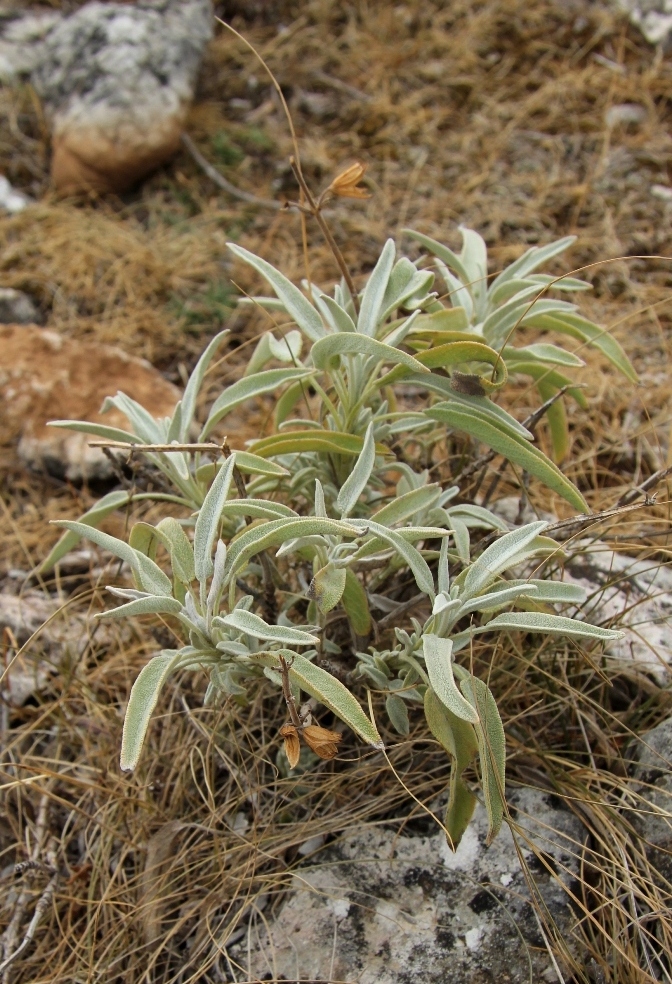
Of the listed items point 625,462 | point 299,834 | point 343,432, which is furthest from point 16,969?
point 625,462

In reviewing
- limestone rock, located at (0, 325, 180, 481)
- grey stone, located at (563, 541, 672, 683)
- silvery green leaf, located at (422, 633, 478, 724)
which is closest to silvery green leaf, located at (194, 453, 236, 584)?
silvery green leaf, located at (422, 633, 478, 724)

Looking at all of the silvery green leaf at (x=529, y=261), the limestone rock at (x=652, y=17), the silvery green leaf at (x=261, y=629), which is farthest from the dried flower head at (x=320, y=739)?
the limestone rock at (x=652, y=17)

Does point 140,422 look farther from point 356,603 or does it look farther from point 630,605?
point 630,605

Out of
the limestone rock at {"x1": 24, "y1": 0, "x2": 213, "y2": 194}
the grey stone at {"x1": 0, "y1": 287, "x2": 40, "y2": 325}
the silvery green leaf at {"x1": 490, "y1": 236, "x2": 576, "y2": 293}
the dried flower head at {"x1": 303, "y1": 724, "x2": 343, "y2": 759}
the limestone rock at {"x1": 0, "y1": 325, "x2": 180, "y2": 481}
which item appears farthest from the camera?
the limestone rock at {"x1": 24, "y1": 0, "x2": 213, "y2": 194}

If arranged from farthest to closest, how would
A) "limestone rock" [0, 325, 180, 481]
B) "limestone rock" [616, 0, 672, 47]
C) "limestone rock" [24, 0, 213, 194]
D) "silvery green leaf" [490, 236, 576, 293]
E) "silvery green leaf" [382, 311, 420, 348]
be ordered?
"limestone rock" [616, 0, 672, 47] → "limestone rock" [24, 0, 213, 194] → "limestone rock" [0, 325, 180, 481] → "silvery green leaf" [490, 236, 576, 293] → "silvery green leaf" [382, 311, 420, 348]

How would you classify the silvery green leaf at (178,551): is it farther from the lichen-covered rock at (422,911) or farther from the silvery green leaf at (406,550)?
the lichen-covered rock at (422,911)

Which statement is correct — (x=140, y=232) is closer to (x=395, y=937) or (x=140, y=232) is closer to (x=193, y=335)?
(x=193, y=335)

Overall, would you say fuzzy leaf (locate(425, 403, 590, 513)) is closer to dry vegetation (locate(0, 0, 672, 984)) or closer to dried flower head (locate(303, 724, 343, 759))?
dry vegetation (locate(0, 0, 672, 984))
